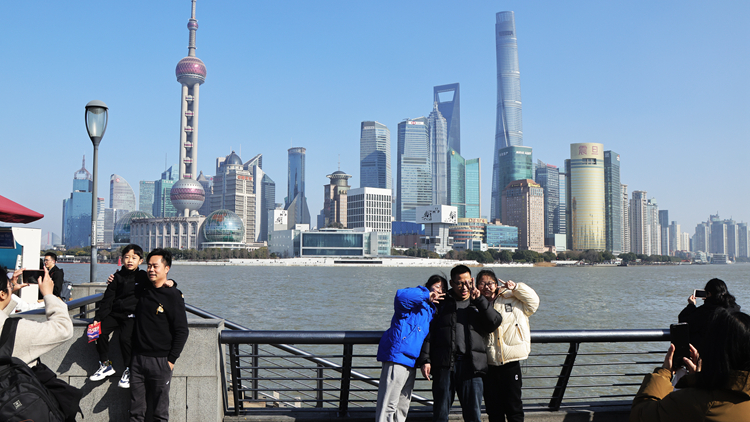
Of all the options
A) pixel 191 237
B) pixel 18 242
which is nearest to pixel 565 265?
pixel 191 237

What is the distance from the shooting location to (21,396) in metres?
2.69

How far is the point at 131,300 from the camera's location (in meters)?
4.93

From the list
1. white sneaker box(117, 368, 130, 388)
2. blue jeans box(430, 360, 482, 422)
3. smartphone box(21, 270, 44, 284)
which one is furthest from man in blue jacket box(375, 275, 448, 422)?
smartphone box(21, 270, 44, 284)

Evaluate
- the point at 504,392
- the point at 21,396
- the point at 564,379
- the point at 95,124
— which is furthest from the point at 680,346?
the point at 95,124

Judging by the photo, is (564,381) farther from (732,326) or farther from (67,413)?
(67,413)

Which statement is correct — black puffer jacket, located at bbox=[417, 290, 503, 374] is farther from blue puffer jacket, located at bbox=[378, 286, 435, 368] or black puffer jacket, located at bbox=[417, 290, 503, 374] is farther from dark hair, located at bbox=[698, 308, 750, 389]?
dark hair, located at bbox=[698, 308, 750, 389]

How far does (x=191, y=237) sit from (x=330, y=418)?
190955 mm

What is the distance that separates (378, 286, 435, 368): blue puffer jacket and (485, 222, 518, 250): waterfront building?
19452 centimetres

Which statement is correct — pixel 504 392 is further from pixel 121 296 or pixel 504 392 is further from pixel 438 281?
pixel 121 296

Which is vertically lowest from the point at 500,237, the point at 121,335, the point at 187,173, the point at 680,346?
the point at 121,335

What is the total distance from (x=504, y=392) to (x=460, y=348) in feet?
2.16

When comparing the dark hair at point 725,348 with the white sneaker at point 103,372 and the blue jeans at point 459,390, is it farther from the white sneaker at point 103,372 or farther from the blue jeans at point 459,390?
the white sneaker at point 103,372

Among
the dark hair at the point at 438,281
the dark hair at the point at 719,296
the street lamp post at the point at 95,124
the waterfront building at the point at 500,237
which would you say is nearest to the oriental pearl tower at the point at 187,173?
the waterfront building at the point at 500,237

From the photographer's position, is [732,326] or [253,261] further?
[253,261]
